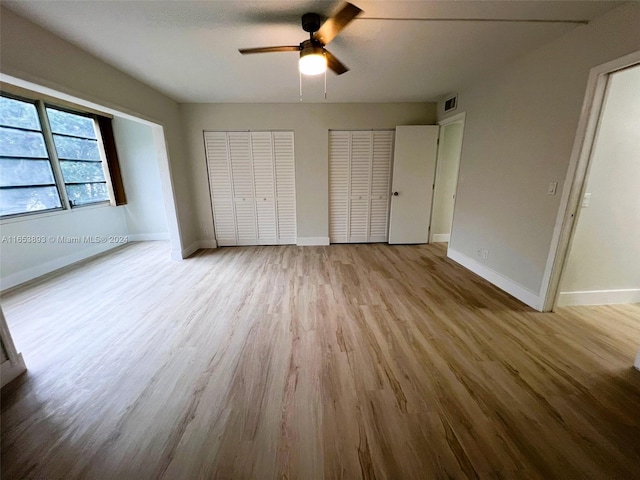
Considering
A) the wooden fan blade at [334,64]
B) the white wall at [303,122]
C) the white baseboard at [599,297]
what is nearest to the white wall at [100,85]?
the white wall at [303,122]

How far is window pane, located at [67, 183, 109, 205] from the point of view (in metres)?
3.94

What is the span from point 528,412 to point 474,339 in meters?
0.63

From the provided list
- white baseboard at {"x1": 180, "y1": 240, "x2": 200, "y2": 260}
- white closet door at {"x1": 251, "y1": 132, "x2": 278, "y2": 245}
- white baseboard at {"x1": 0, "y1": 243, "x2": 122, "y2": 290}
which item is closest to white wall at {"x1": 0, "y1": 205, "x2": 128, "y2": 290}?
white baseboard at {"x1": 0, "y1": 243, "x2": 122, "y2": 290}

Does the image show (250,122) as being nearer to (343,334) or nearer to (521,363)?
(343,334)

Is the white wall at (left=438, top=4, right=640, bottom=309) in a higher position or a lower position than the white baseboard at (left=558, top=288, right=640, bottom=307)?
higher

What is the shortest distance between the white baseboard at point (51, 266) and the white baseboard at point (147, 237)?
0.51m

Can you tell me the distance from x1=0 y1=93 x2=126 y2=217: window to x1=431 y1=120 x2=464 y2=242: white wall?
6.03 meters

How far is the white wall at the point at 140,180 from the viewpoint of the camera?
464 cm

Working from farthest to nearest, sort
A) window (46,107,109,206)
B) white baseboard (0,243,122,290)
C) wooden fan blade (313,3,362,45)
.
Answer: window (46,107,109,206) < white baseboard (0,243,122,290) < wooden fan blade (313,3,362,45)

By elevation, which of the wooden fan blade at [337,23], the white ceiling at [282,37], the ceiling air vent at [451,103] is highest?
the white ceiling at [282,37]

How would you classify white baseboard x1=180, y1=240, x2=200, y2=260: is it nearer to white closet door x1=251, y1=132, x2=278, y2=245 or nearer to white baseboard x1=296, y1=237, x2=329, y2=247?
white closet door x1=251, y1=132, x2=278, y2=245

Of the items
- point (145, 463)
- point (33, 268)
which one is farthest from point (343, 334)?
point (33, 268)

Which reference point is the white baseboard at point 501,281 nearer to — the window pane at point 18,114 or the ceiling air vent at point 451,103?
the ceiling air vent at point 451,103

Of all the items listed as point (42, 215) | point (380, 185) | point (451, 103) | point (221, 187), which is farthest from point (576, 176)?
point (42, 215)
